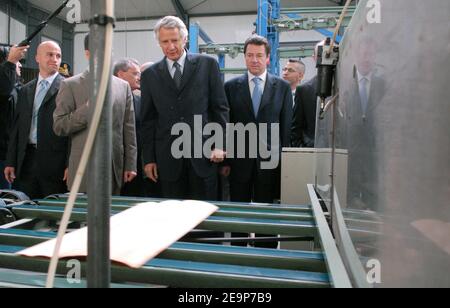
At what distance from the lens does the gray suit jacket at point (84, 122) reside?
1.66 m

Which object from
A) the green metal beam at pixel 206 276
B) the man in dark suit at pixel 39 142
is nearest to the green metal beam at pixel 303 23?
the man in dark suit at pixel 39 142

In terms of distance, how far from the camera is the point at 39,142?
1.95 metres

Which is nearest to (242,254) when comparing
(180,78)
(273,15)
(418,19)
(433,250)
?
(433,250)

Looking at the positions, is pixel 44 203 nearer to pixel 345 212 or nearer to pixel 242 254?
pixel 242 254

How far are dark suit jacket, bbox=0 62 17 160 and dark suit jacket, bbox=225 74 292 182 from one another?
126 cm

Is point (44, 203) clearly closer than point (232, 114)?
Yes

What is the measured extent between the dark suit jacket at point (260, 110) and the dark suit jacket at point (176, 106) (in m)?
0.17

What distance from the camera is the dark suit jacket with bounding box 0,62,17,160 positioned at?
209cm

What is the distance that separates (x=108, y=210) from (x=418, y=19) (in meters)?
0.39

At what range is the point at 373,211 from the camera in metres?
0.50

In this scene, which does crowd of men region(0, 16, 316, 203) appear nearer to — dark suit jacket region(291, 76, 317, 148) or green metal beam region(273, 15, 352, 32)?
→ dark suit jacket region(291, 76, 317, 148)

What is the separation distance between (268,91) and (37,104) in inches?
50.7

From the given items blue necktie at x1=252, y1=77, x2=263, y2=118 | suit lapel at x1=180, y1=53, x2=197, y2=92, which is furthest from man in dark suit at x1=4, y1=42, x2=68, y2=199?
blue necktie at x1=252, y1=77, x2=263, y2=118

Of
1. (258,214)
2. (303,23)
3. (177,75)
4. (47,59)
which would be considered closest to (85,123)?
(177,75)
